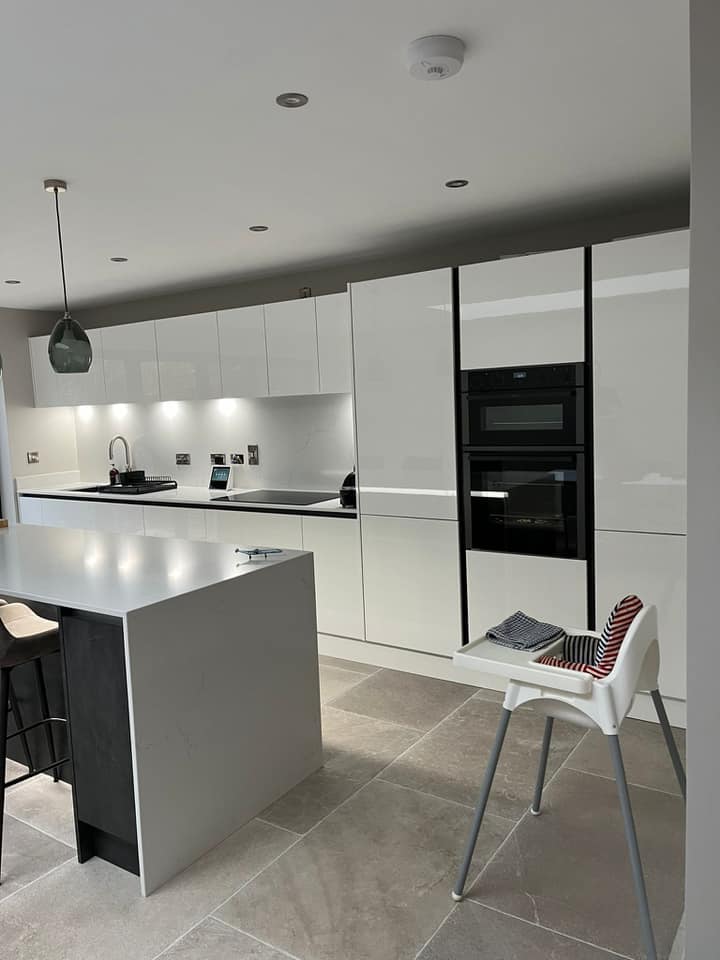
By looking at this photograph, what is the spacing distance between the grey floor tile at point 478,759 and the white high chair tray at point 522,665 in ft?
2.87

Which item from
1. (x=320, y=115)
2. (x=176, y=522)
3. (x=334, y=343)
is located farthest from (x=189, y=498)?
(x=320, y=115)

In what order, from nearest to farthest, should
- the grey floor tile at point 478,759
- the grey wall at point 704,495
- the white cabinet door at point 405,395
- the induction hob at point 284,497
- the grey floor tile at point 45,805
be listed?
the grey wall at point 704,495, the grey floor tile at point 45,805, the grey floor tile at point 478,759, the white cabinet door at point 405,395, the induction hob at point 284,497

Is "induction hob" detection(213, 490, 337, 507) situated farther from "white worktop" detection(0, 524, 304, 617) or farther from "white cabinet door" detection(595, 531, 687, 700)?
"white cabinet door" detection(595, 531, 687, 700)

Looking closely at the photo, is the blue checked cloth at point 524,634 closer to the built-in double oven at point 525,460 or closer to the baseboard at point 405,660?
the built-in double oven at point 525,460

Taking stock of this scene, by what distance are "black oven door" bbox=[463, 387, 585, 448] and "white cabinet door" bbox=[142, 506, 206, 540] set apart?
2085mm

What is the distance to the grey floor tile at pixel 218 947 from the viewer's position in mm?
2078

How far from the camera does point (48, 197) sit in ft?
10.3

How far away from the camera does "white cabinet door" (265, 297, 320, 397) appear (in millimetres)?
4562

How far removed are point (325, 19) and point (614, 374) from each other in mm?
2080

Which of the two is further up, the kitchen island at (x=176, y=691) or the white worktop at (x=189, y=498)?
the white worktop at (x=189, y=498)

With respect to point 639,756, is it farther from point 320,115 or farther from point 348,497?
point 320,115

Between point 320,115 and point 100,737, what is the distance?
2158mm

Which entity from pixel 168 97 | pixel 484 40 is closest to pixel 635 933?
pixel 484 40


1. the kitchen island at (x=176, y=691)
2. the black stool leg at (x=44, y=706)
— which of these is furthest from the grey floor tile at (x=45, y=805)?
the kitchen island at (x=176, y=691)
